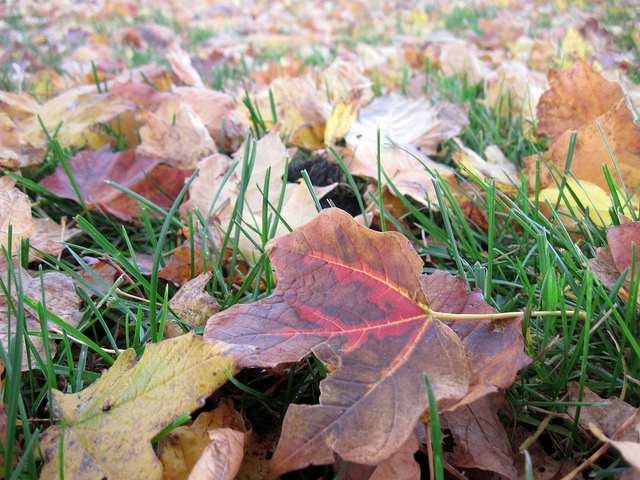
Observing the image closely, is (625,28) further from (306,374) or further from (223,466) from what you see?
(223,466)

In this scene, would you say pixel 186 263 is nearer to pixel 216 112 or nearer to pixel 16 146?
pixel 16 146

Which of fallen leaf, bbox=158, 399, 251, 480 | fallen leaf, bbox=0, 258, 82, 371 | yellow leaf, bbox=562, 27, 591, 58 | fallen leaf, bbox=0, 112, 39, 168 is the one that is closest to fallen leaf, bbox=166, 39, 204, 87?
fallen leaf, bbox=0, 112, 39, 168

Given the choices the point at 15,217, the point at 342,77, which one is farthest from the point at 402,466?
the point at 342,77

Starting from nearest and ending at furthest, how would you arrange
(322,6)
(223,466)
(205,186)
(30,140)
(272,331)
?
(223,466) → (272,331) → (205,186) → (30,140) → (322,6)

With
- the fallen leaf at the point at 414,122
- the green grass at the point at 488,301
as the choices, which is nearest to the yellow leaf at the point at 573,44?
the fallen leaf at the point at 414,122

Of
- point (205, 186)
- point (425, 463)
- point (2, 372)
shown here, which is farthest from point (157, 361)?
point (205, 186)

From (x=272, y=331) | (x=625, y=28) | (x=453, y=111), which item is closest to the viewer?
(x=272, y=331)

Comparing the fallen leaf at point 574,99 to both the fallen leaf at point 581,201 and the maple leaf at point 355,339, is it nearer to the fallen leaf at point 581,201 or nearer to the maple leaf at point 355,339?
the fallen leaf at point 581,201
